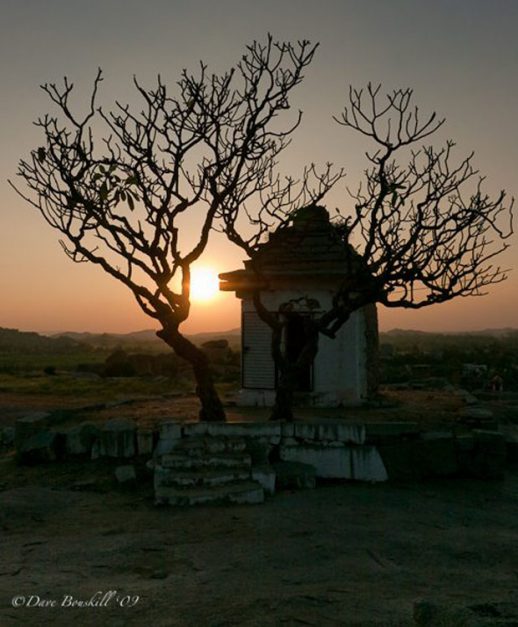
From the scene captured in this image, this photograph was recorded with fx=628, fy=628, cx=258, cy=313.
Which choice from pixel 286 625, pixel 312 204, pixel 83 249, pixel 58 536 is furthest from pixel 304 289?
pixel 286 625

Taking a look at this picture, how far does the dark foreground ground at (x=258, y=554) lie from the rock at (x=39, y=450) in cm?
81

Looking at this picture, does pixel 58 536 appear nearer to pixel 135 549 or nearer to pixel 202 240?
pixel 135 549

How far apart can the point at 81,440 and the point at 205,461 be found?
9.10 feet

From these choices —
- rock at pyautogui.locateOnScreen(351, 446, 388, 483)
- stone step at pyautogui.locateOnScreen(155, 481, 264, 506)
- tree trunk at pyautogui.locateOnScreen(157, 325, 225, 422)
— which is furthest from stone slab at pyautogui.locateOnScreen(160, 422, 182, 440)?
rock at pyautogui.locateOnScreen(351, 446, 388, 483)

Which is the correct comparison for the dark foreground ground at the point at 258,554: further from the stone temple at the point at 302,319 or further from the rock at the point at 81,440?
the stone temple at the point at 302,319

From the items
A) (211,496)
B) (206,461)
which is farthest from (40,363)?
(211,496)

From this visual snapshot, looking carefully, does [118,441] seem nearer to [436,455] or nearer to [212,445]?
[212,445]

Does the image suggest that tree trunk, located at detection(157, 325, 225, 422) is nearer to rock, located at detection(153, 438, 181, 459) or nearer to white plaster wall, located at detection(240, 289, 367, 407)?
rock, located at detection(153, 438, 181, 459)

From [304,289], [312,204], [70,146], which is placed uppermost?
[70,146]

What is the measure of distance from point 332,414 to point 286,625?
8416mm

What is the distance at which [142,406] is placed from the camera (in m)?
14.8

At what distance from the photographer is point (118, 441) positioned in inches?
417

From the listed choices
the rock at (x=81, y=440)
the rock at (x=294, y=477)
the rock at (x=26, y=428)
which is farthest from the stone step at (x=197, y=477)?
the rock at (x=26, y=428)

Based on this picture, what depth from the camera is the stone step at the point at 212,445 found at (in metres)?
9.63
